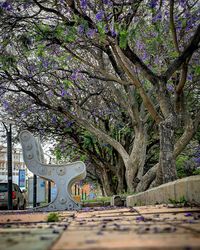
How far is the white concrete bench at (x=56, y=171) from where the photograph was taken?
12141 millimetres

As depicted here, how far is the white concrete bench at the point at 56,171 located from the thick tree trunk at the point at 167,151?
3194mm

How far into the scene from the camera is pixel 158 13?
9516 millimetres

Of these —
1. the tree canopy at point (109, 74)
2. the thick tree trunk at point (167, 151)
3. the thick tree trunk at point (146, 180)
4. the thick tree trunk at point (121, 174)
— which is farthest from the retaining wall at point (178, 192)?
the thick tree trunk at point (121, 174)

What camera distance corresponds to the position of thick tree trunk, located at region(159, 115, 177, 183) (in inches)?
385

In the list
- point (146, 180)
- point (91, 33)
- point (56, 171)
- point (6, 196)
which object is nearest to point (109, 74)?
point (91, 33)

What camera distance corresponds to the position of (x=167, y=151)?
9.97 m

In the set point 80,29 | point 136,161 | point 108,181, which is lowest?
point 108,181

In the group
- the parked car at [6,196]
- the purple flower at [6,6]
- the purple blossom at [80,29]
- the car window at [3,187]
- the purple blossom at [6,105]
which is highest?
the purple blossom at [6,105]

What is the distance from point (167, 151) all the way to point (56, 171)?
3811 millimetres

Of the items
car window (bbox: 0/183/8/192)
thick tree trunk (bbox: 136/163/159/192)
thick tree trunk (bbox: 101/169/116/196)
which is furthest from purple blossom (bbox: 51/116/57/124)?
thick tree trunk (bbox: 136/163/159/192)

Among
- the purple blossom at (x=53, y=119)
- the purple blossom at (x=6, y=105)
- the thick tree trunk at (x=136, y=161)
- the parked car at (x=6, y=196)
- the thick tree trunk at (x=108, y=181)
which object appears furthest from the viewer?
the thick tree trunk at (x=108, y=181)

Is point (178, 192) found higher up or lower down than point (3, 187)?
lower down

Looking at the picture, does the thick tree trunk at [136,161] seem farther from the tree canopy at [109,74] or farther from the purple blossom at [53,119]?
the purple blossom at [53,119]

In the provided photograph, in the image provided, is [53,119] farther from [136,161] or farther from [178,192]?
[178,192]
